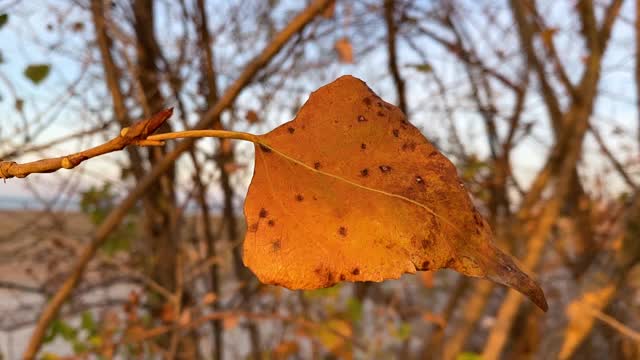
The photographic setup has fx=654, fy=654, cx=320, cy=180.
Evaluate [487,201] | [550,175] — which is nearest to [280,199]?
[550,175]

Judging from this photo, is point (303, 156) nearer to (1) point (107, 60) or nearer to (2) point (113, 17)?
(1) point (107, 60)

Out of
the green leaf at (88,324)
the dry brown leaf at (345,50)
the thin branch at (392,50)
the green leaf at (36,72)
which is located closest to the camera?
the green leaf at (36,72)

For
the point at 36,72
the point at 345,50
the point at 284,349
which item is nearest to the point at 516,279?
the point at 36,72

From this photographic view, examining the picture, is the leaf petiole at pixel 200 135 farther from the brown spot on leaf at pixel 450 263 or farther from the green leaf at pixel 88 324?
the green leaf at pixel 88 324

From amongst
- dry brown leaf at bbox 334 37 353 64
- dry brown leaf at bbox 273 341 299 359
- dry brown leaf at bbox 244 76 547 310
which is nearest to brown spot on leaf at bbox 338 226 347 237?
dry brown leaf at bbox 244 76 547 310

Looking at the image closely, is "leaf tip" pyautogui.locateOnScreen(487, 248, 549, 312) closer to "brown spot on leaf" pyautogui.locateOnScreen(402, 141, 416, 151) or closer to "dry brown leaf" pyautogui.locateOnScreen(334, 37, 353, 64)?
"brown spot on leaf" pyautogui.locateOnScreen(402, 141, 416, 151)

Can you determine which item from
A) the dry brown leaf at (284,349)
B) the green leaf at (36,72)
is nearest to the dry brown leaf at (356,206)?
the green leaf at (36,72)
